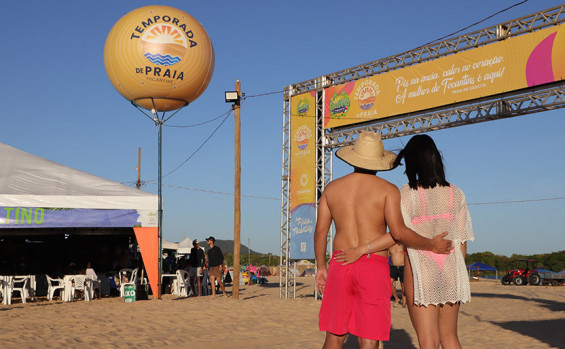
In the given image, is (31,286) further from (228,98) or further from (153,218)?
(228,98)

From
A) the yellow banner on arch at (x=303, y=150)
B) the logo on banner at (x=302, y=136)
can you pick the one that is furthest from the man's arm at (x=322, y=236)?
the logo on banner at (x=302, y=136)

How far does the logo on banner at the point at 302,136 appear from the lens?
1812 centimetres

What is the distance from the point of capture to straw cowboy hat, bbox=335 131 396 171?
13.3 feet

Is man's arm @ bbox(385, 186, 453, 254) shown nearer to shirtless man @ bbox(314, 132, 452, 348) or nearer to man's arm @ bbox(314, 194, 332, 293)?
shirtless man @ bbox(314, 132, 452, 348)

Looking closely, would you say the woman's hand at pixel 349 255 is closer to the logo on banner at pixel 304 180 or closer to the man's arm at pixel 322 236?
the man's arm at pixel 322 236

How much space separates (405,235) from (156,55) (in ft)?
40.4

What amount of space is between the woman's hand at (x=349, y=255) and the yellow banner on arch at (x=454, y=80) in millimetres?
10524

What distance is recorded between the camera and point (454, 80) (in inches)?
583

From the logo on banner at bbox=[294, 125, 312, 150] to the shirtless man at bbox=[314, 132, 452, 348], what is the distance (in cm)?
1401

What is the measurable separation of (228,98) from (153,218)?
175 inches

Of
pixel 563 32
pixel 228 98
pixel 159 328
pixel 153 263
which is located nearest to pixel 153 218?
pixel 153 263

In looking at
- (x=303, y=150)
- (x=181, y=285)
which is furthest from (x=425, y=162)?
(x=181, y=285)

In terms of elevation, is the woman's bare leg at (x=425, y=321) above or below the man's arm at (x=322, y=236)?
below

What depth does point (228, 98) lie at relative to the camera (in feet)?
57.5
